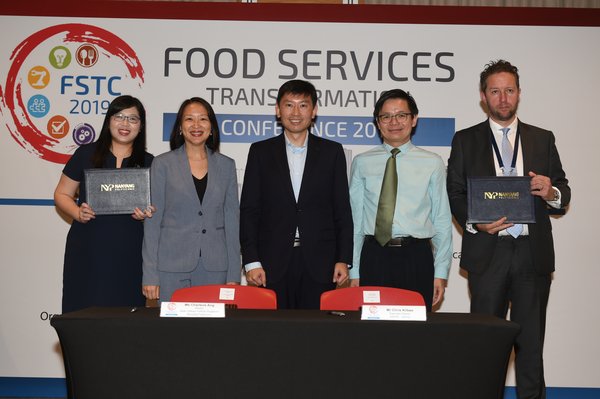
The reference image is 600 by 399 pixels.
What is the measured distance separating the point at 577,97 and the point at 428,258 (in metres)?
2.07

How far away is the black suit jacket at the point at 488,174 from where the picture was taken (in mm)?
3562

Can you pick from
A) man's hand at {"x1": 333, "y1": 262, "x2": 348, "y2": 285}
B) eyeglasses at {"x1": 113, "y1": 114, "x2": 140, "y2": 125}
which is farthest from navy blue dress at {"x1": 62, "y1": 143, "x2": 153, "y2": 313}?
man's hand at {"x1": 333, "y1": 262, "x2": 348, "y2": 285}

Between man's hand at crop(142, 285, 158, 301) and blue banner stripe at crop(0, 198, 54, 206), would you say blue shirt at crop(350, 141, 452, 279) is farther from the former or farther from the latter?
blue banner stripe at crop(0, 198, 54, 206)

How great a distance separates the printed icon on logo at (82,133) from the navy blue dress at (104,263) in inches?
46.2

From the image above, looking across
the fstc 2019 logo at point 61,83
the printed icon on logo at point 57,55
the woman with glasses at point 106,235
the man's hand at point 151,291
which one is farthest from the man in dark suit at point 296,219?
the printed icon on logo at point 57,55

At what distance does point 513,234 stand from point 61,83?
3509 millimetres

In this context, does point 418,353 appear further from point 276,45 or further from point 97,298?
point 276,45

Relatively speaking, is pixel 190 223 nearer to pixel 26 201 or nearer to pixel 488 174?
pixel 488 174

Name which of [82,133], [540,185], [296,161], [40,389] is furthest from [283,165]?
[40,389]

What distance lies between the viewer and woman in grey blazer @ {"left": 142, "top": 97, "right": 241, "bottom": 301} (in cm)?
362

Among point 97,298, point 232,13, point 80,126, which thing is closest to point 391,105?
point 232,13

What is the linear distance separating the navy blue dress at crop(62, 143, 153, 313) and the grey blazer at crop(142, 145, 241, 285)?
0.14 m

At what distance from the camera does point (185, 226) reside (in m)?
3.65

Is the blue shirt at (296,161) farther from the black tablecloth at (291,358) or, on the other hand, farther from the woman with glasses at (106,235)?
the black tablecloth at (291,358)
